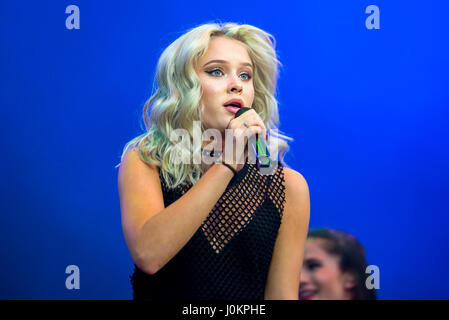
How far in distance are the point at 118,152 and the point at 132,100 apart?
239mm

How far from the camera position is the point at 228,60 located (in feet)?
4.97

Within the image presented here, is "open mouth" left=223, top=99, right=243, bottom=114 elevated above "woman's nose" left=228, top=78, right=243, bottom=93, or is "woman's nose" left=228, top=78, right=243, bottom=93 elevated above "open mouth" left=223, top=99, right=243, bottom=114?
"woman's nose" left=228, top=78, right=243, bottom=93

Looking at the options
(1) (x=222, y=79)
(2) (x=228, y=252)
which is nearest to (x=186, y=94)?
(1) (x=222, y=79)

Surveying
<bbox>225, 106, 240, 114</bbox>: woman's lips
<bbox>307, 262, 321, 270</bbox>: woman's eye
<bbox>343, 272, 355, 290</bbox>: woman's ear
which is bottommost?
<bbox>343, 272, 355, 290</bbox>: woman's ear

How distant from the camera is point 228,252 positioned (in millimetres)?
1406

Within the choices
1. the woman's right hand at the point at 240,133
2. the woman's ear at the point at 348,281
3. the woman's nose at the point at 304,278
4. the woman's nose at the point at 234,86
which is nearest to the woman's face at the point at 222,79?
the woman's nose at the point at 234,86

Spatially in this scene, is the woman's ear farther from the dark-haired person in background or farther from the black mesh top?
the black mesh top

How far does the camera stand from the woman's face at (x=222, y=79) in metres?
1.47

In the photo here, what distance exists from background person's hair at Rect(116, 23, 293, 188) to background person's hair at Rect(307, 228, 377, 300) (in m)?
0.63

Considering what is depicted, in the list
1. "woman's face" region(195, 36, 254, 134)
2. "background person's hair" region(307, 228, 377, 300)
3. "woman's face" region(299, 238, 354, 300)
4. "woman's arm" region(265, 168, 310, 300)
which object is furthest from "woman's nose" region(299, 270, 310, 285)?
"woman's face" region(195, 36, 254, 134)

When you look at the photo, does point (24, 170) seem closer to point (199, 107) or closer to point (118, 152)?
point (118, 152)

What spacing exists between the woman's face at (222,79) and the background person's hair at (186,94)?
0.9 inches

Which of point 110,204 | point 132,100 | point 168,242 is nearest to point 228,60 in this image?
point 168,242

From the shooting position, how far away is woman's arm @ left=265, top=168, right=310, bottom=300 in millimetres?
1455
